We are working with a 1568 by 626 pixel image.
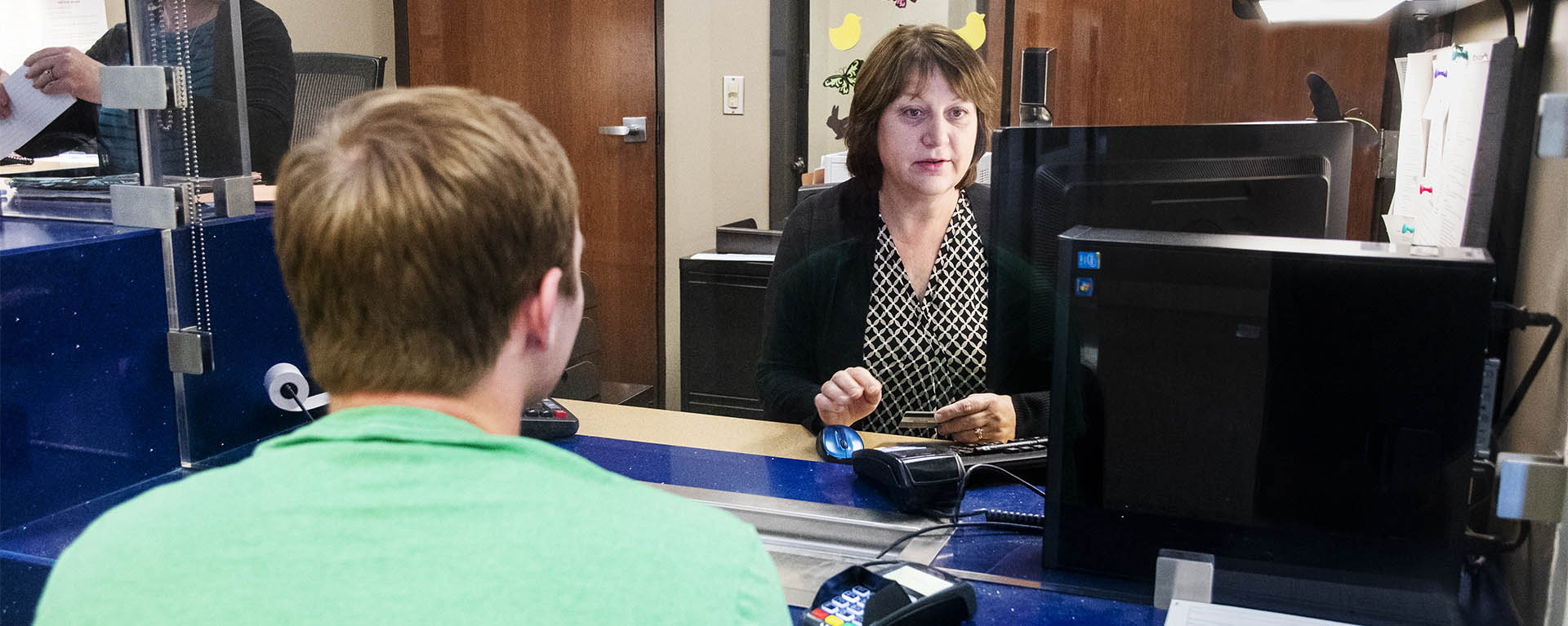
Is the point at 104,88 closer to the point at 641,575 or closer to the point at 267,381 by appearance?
the point at 267,381

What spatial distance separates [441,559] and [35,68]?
1.41 m

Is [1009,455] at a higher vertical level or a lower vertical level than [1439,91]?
lower

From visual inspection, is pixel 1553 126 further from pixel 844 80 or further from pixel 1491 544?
pixel 844 80

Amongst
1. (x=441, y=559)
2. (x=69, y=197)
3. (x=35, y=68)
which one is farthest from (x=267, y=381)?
(x=441, y=559)

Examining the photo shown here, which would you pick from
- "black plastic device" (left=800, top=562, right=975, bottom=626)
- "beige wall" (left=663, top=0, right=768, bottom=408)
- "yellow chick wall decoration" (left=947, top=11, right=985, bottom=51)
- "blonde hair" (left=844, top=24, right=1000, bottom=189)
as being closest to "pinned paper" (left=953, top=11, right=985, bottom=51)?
"yellow chick wall decoration" (left=947, top=11, right=985, bottom=51)

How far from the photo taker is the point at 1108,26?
3109 millimetres

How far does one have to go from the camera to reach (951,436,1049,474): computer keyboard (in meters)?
1.38

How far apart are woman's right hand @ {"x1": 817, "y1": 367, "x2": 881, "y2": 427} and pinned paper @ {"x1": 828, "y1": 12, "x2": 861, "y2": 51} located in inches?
77.3

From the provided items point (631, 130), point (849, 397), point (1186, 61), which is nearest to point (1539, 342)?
point (849, 397)

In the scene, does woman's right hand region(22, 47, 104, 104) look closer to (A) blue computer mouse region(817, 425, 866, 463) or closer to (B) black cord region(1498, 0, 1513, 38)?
(A) blue computer mouse region(817, 425, 866, 463)

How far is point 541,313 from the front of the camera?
658mm

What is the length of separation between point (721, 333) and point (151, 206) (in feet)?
6.77

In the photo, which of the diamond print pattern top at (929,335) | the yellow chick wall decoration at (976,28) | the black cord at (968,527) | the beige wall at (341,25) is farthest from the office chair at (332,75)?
the black cord at (968,527)

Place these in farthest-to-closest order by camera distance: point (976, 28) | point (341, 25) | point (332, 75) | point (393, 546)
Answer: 1. point (341, 25)
2. point (976, 28)
3. point (332, 75)
4. point (393, 546)
